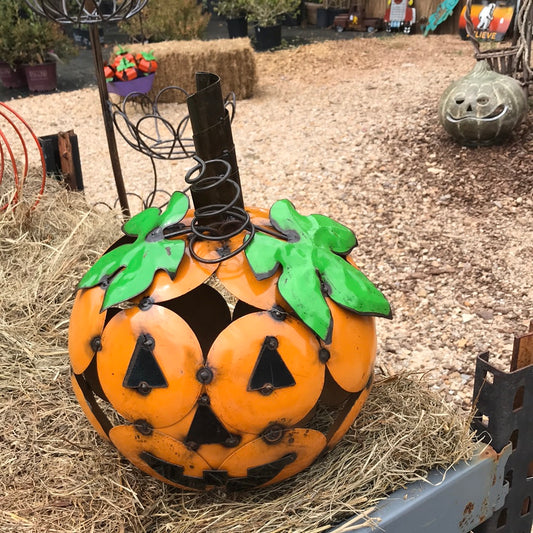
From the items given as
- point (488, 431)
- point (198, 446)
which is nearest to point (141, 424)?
point (198, 446)

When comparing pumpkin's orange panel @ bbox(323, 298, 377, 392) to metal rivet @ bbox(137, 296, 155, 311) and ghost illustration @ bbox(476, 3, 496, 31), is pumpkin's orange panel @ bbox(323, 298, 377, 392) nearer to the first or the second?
metal rivet @ bbox(137, 296, 155, 311)

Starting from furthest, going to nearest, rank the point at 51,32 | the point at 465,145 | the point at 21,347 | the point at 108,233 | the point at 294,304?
the point at 51,32, the point at 465,145, the point at 108,233, the point at 21,347, the point at 294,304

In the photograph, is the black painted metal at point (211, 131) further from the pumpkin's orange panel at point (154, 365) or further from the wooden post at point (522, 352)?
the wooden post at point (522, 352)

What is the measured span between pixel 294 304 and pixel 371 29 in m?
11.2

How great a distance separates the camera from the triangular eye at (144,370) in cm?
150

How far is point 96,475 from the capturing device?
6.06ft

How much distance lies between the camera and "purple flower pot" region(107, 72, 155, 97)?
7511 millimetres

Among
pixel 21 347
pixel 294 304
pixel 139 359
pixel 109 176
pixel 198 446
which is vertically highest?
pixel 294 304

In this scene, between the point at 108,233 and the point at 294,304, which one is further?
the point at 108,233

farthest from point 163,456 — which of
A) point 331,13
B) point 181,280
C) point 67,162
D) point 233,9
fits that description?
point 331,13

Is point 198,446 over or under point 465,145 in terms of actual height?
over

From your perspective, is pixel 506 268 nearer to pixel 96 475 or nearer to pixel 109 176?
pixel 96 475

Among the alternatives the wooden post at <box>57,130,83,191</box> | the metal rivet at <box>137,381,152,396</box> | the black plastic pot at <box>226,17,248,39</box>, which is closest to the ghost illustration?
the black plastic pot at <box>226,17,248,39</box>

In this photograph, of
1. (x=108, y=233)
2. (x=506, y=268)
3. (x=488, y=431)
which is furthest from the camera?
(x=506, y=268)
